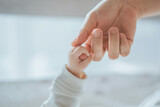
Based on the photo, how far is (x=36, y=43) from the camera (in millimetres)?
1442

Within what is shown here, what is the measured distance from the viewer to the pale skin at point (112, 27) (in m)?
0.63

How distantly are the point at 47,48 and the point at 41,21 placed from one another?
0.74 ft

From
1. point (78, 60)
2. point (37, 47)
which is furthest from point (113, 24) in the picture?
point (37, 47)

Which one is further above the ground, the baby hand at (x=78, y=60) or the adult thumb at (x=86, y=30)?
the adult thumb at (x=86, y=30)

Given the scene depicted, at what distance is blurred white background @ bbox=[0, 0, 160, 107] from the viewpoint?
4.08 ft

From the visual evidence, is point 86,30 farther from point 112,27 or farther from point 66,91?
point 66,91

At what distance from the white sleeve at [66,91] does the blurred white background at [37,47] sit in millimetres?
479

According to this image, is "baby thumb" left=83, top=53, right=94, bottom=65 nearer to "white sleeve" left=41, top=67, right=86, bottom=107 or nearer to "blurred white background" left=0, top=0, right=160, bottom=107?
"white sleeve" left=41, top=67, right=86, bottom=107

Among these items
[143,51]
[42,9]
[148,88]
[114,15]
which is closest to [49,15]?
[42,9]

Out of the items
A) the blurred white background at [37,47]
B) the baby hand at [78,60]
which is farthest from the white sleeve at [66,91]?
the blurred white background at [37,47]

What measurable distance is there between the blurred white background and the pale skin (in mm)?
553

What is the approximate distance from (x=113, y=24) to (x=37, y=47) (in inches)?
33.5

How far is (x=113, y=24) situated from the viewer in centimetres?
75

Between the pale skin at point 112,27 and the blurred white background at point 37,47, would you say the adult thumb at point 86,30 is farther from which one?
the blurred white background at point 37,47
